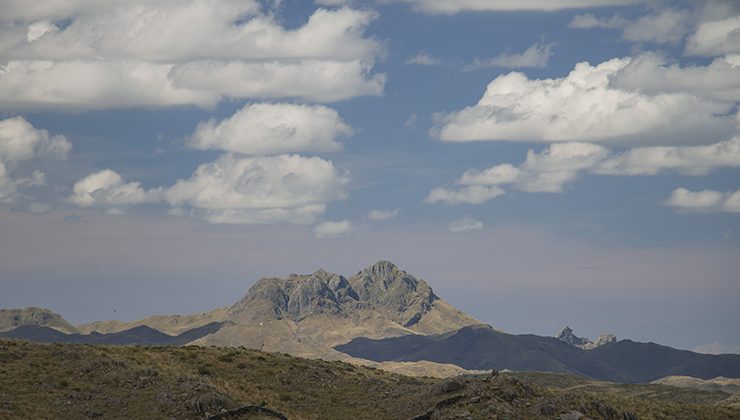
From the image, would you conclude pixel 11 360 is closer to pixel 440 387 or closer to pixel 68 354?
pixel 68 354

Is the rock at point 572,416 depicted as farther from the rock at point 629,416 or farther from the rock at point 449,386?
the rock at point 449,386

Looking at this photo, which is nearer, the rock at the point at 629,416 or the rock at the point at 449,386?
the rock at the point at 629,416

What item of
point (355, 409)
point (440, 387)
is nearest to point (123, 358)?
point (355, 409)

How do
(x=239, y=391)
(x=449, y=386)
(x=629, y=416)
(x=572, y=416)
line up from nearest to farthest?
1. (x=572, y=416)
2. (x=629, y=416)
3. (x=449, y=386)
4. (x=239, y=391)

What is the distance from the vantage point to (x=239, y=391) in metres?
97.3

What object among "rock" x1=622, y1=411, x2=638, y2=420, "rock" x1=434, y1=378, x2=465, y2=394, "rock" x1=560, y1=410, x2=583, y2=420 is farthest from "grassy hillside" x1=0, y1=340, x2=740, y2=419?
"rock" x1=560, y1=410, x2=583, y2=420

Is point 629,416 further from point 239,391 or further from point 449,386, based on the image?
point 239,391

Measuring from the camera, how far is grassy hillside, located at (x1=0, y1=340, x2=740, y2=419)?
86000 mm

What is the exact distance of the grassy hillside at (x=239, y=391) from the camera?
86000 mm

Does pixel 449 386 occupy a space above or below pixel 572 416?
above

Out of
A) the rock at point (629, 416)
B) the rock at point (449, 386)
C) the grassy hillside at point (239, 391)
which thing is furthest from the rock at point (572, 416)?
the rock at point (449, 386)

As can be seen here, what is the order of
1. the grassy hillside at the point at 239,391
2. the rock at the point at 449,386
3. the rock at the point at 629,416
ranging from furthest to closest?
the rock at the point at 449,386 < the rock at the point at 629,416 < the grassy hillside at the point at 239,391

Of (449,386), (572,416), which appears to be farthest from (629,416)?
(449,386)

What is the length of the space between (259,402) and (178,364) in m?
15.0
